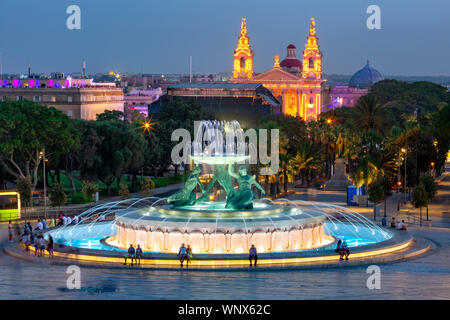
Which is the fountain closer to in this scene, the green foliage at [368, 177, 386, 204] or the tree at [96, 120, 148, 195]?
the green foliage at [368, 177, 386, 204]

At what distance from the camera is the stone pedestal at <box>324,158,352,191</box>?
3114 inches

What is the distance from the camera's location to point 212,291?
29.8 meters

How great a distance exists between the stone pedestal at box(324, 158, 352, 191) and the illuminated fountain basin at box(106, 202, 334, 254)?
38062mm

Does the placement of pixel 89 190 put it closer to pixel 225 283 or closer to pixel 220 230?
pixel 220 230

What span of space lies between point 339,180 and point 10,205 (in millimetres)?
35177

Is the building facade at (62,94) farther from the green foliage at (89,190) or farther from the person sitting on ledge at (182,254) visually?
the person sitting on ledge at (182,254)

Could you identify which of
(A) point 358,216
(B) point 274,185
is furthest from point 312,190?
(A) point 358,216

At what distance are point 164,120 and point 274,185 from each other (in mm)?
26702

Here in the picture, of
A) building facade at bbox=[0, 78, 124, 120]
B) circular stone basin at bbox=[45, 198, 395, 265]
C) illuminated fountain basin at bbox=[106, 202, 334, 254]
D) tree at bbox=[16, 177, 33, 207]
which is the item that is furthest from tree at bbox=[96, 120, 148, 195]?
building facade at bbox=[0, 78, 124, 120]

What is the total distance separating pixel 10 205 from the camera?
179ft

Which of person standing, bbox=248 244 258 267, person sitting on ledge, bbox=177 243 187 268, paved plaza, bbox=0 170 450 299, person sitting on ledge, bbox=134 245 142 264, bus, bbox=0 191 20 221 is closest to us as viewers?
paved plaza, bbox=0 170 450 299

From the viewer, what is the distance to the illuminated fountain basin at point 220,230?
37938mm
